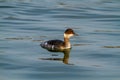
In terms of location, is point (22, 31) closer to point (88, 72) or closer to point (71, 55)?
point (71, 55)

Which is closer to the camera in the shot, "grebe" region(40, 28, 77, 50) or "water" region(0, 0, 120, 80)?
"water" region(0, 0, 120, 80)

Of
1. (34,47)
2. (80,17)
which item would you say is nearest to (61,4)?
(80,17)

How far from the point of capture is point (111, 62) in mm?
16375

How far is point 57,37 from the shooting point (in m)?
21.6

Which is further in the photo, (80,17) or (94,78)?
(80,17)

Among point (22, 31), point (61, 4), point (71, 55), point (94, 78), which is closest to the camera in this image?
point (94, 78)

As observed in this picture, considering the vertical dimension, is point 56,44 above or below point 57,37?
above

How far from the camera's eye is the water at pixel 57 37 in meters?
15.0

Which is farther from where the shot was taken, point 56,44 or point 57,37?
point 57,37

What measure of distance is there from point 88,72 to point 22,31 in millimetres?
8248

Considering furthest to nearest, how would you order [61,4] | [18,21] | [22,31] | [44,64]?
1. [61,4]
2. [18,21]
3. [22,31]
4. [44,64]

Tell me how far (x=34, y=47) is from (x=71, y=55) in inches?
68.6

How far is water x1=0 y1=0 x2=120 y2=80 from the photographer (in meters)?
15.0

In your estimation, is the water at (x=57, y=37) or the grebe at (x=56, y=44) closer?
the water at (x=57, y=37)
